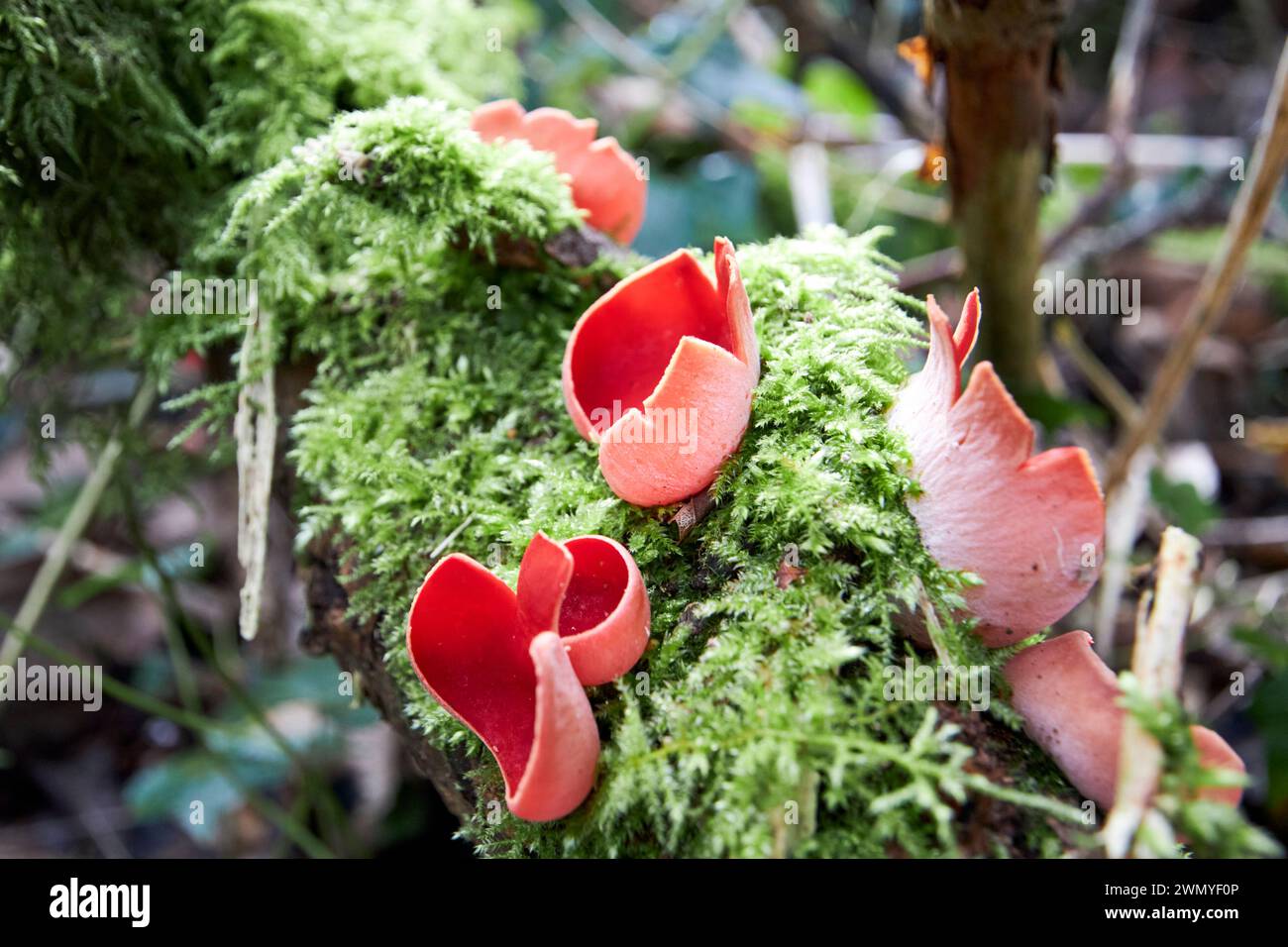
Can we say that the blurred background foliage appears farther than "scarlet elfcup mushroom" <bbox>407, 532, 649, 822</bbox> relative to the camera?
Yes

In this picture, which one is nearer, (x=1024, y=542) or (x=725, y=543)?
(x=1024, y=542)

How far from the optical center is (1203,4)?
5066 millimetres

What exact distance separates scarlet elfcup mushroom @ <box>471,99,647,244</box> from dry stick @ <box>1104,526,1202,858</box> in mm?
1131

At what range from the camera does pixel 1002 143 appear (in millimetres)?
2082

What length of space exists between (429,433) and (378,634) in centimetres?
36

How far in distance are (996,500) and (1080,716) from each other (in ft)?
0.88

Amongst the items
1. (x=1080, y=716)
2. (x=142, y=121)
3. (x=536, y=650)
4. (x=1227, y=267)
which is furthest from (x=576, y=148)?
(x=1227, y=267)

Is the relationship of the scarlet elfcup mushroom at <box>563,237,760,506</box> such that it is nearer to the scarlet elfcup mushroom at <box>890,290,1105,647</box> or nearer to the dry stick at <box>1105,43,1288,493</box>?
the scarlet elfcup mushroom at <box>890,290,1105,647</box>

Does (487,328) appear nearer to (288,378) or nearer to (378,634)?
(288,378)

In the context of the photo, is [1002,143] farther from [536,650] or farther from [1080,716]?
[536,650]

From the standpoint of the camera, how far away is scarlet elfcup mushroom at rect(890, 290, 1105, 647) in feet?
3.64

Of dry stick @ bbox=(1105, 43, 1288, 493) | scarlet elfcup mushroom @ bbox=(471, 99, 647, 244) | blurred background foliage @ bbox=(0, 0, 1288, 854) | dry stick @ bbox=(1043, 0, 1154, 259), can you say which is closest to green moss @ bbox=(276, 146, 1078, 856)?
scarlet elfcup mushroom @ bbox=(471, 99, 647, 244)

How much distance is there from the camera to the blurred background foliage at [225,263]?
1.88m

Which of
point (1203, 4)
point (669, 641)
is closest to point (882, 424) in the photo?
point (669, 641)
